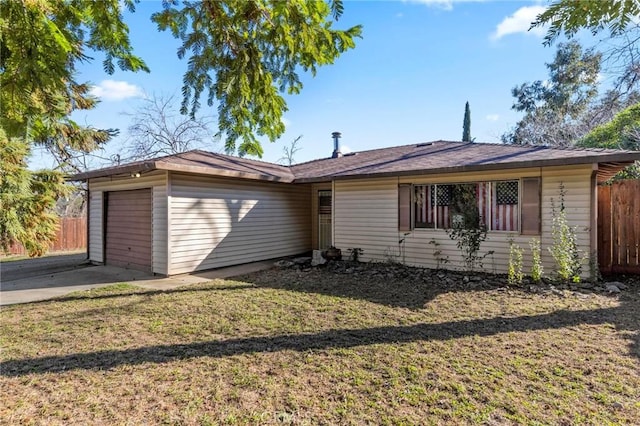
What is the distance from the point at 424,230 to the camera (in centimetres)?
830

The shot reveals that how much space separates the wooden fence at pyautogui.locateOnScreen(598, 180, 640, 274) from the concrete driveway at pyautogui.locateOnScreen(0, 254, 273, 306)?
7928 mm

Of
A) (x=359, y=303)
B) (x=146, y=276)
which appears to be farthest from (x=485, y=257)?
(x=146, y=276)

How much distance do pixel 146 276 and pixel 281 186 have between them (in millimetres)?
4630

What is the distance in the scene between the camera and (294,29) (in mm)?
2818

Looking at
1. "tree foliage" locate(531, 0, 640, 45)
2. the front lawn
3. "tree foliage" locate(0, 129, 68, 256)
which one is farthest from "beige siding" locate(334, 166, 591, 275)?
"tree foliage" locate(0, 129, 68, 256)

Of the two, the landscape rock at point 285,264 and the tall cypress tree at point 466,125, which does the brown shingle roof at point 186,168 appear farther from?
the tall cypress tree at point 466,125

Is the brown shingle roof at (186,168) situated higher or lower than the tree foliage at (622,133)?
lower

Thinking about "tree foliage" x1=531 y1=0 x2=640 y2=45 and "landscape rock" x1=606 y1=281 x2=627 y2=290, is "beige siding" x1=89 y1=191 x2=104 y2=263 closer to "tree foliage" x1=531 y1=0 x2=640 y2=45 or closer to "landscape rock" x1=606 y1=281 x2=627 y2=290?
"tree foliage" x1=531 y1=0 x2=640 y2=45

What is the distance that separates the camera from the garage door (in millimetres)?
8297

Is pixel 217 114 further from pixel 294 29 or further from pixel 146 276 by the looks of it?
pixel 146 276

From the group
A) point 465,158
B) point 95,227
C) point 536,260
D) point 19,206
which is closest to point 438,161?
point 465,158

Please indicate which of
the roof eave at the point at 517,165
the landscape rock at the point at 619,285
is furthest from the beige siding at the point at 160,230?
the landscape rock at the point at 619,285

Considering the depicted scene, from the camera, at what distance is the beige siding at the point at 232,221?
7973mm

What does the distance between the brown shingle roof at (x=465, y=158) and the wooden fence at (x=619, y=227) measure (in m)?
1.40
